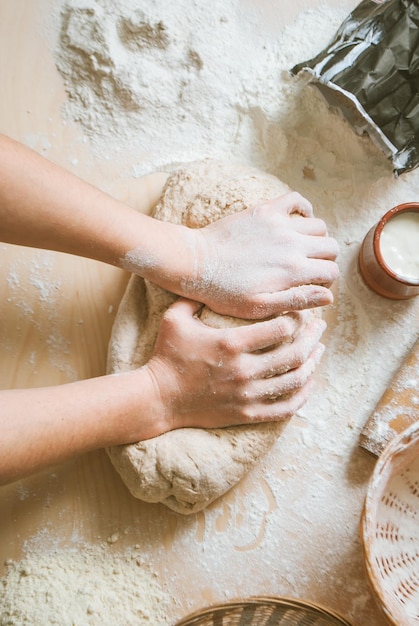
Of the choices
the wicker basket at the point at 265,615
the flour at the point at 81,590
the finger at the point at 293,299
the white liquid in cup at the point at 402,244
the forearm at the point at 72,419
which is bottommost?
the flour at the point at 81,590

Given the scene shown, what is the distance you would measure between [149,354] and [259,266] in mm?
275

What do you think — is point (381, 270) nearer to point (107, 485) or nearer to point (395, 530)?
point (395, 530)

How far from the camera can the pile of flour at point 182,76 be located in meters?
1.09

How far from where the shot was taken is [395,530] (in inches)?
40.6

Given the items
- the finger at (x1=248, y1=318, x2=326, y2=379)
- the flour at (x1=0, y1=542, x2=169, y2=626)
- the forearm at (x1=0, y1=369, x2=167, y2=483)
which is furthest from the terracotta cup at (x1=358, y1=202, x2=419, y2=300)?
the flour at (x1=0, y1=542, x2=169, y2=626)

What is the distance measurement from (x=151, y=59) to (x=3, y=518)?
100 cm

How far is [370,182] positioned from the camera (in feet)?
3.76

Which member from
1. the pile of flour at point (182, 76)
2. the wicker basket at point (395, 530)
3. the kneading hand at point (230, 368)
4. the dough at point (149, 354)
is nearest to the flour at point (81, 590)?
the dough at point (149, 354)

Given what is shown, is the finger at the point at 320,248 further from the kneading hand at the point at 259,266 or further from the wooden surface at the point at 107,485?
the wooden surface at the point at 107,485

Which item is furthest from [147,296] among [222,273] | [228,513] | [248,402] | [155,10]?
[155,10]

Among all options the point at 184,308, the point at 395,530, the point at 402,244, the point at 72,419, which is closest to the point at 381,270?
the point at 402,244

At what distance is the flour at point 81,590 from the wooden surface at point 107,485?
0.03m

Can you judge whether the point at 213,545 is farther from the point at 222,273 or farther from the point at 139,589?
the point at 222,273

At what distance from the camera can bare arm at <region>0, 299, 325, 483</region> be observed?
886mm
